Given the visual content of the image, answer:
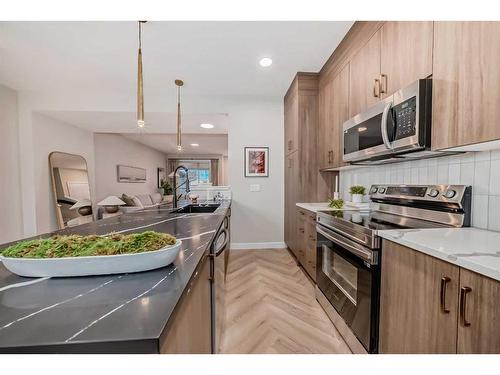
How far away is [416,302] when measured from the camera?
37.9 inches

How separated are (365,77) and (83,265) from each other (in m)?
2.18

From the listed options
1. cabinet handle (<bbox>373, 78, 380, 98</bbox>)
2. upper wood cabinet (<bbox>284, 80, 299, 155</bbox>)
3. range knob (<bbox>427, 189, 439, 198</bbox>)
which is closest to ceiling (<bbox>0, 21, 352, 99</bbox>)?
upper wood cabinet (<bbox>284, 80, 299, 155</bbox>)

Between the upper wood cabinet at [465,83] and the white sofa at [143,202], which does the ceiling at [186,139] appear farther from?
the upper wood cabinet at [465,83]

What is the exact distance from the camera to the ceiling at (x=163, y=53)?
2.01 m

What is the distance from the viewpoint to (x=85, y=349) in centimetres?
38

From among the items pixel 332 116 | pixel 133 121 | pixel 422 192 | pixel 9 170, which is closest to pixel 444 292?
pixel 422 192

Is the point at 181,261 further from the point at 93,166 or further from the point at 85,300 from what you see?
the point at 93,166

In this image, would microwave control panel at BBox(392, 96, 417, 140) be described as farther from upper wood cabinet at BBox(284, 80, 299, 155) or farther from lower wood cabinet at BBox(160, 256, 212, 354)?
upper wood cabinet at BBox(284, 80, 299, 155)

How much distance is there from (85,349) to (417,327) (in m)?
1.20

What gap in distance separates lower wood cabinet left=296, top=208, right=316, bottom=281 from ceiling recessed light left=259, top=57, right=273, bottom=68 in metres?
1.76

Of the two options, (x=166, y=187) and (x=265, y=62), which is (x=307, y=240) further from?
(x=166, y=187)

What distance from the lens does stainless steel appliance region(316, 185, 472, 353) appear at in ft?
3.96
